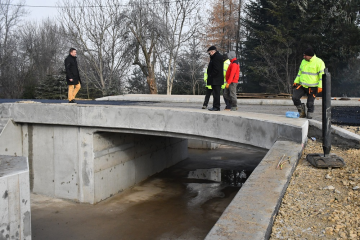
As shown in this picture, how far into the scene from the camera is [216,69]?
30.9ft

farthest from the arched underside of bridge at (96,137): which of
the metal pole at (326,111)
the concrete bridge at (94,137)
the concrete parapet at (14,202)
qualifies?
the concrete parapet at (14,202)

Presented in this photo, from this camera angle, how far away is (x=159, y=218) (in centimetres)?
982

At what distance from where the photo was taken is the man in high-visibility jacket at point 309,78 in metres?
7.84

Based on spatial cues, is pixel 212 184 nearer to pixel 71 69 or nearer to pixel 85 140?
pixel 85 140

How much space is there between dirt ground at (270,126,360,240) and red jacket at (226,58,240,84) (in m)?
4.75

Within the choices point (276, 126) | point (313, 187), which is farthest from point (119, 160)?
point (313, 187)

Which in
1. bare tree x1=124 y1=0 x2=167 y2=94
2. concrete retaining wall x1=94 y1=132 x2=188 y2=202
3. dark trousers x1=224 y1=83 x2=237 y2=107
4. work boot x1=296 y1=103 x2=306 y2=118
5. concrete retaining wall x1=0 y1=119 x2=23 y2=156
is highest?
bare tree x1=124 y1=0 x2=167 y2=94

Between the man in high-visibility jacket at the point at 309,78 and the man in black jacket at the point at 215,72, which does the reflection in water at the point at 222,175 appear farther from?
the man in high-visibility jacket at the point at 309,78

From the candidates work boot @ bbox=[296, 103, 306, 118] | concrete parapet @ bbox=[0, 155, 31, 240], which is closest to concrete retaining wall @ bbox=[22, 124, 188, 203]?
concrete parapet @ bbox=[0, 155, 31, 240]

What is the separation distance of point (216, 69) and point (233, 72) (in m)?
0.57

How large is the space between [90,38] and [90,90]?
3835mm

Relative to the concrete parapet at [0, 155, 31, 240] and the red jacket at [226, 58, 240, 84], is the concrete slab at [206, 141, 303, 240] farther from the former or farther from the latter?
the red jacket at [226, 58, 240, 84]

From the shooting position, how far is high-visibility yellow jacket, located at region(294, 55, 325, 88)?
25.7ft

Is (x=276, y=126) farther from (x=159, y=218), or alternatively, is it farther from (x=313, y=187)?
(x=159, y=218)
